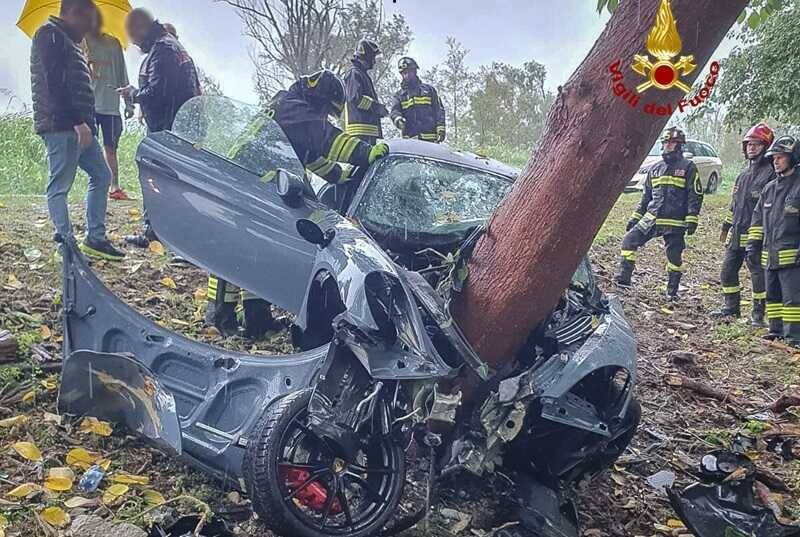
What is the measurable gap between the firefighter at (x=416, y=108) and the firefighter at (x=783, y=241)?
449 cm

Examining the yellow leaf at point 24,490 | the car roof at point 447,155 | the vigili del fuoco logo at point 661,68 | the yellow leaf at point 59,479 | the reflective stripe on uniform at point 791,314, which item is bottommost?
the yellow leaf at point 24,490

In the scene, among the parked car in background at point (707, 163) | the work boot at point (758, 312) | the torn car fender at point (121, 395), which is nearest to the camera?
the torn car fender at point (121, 395)

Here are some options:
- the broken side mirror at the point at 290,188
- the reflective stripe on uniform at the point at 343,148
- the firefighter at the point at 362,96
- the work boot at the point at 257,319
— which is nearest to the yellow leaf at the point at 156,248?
the work boot at the point at 257,319

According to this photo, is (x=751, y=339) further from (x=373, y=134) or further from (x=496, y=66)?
(x=496, y=66)

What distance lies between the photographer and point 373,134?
25.8 feet

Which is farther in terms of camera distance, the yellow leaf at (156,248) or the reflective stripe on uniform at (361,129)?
the reflective stripe on uniform at (361,129)

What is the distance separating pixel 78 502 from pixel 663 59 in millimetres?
2761

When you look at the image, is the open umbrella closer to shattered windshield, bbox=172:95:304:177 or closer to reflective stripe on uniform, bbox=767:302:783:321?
shattered windshield, bbox=172:95:304:177

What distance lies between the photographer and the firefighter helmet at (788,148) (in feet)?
18.4

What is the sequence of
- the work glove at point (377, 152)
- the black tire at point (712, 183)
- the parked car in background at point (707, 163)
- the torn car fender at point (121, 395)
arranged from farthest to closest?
the black tire at point (712, 183), the parked car in background at point (707, 163), the work glove at point (377, 152), the torn car fender at point (121, 395)

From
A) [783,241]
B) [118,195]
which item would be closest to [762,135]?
[783,241]

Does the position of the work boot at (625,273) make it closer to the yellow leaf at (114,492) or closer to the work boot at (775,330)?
the work boot at (775,330)

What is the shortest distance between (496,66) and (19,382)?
10.8 m

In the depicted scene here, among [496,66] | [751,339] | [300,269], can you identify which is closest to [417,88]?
[496,66]
